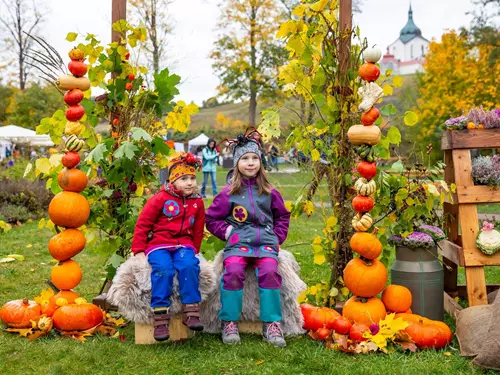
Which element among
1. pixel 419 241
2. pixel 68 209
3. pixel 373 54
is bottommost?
pixel 419 241

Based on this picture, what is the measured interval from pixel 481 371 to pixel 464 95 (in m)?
18.2

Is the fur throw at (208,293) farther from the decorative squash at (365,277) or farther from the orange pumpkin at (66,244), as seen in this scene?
the orange pumpkin at (66,244)

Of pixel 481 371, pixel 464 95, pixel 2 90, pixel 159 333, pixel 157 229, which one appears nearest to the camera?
pixel 481 371

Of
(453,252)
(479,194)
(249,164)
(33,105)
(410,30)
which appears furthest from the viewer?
(410,30)

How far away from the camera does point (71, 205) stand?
162 inches

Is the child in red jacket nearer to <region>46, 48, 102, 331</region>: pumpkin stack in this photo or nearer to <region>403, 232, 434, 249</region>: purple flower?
<region>46, 48, 102, 331</region>: pumpkin stack

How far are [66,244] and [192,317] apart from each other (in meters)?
1.19

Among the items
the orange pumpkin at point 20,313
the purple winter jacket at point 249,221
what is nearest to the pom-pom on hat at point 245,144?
the purple winter jacket at point 249,221

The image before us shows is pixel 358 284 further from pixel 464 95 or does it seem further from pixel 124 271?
pixel 464 95

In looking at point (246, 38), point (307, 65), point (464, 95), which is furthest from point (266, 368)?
point (246, 38)

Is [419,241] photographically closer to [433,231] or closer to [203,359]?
[433,231]

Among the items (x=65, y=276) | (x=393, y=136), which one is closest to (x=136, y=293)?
(x=65, y=276)

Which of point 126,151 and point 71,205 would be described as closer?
point 126,151

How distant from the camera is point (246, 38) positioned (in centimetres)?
2398
